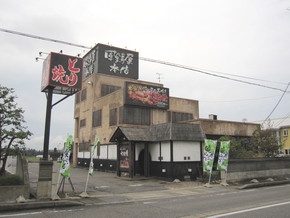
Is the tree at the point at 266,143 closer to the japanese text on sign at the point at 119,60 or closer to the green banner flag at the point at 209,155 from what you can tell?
the green banner flag at the point at 209,155

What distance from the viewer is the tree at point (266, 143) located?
72.6 ft

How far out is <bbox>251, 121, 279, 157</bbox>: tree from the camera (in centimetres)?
2214

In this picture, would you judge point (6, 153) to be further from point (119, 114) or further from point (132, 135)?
point (119, 114)

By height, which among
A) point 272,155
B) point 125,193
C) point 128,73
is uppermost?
point 128,73

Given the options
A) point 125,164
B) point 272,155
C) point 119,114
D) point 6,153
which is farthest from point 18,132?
point 272,155

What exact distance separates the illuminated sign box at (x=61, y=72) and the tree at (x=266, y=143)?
639 inches

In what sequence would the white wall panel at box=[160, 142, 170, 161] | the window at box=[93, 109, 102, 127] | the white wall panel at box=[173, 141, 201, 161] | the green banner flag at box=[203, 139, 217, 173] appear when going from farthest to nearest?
the window at box=[93, 109, 102, 127] → the white wall panel at box=[160, 142, 170, 161] → the white wall panel at box=[173, 141, 201, 161] → the green banner flag at box=[203, 139, 217, 173]

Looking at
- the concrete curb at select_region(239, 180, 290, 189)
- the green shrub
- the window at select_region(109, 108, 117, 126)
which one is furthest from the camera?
the window at select_region(109, 108, 117, 126)

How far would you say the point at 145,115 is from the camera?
28125 mm

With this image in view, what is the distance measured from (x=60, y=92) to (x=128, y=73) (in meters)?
22.0

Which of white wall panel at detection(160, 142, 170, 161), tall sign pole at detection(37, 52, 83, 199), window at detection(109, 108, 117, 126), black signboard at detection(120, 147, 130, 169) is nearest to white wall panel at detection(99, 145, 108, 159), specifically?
window at detection(109, 108, 117, 126)

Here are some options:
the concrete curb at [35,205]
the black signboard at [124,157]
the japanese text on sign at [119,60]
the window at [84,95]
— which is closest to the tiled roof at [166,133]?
the black signboard at [124,157]

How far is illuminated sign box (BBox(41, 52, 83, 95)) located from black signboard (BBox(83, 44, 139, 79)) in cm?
2021

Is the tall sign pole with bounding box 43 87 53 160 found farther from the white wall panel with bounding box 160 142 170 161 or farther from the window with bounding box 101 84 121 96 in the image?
the window with bounding box 101 84 121 96
